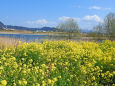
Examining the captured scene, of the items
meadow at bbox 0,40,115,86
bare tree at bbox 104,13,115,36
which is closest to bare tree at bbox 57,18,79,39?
bare tree at bbox 104,13,115,36

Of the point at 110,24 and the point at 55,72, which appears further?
the point at 110,24

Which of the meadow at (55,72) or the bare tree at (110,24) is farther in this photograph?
the bare tree at (110,24)

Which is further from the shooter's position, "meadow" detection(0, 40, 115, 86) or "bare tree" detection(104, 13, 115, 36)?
"bare tree" detection(104, 13, 115, 36)

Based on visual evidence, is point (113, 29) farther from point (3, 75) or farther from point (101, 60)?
point (3, 75)

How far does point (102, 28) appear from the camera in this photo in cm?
2470

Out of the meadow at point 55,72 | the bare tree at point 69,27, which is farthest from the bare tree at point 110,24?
the meadow at point 55,72

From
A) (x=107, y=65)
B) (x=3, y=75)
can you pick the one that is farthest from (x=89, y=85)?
(x=3, y=75)

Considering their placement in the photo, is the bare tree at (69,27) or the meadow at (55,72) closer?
the meadow at (55,72)

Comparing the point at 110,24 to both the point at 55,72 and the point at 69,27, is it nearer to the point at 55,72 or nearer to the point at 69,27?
the point at 69,27

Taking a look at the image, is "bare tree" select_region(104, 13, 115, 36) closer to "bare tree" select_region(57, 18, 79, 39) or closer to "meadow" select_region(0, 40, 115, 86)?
"bare tree" select_region(57, 18, 79, 39)

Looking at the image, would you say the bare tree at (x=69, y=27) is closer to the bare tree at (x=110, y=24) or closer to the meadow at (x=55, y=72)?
the bare tree at (x=110, y=24)

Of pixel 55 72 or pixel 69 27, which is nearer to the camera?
pixel 55 72

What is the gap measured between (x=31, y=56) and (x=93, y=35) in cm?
2164

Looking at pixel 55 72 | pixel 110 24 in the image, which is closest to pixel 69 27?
pixel 110 24
